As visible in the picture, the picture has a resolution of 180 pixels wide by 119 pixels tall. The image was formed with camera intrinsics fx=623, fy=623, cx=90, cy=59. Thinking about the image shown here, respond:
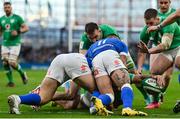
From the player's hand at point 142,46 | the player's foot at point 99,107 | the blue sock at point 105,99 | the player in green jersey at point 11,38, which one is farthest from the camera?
the player in green jersey at point 11,38

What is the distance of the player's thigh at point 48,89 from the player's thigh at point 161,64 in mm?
2649

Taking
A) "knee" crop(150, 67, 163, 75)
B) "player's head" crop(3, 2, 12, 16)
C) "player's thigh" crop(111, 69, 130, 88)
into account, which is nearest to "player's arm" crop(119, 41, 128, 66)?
"player's thigh" crop(111, 69, 130, 88)

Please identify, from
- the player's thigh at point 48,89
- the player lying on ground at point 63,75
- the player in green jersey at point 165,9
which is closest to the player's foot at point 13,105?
the player lying on ground at point 63,75

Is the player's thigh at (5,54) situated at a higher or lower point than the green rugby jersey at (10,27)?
lower

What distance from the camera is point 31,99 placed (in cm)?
964

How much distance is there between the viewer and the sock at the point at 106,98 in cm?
930

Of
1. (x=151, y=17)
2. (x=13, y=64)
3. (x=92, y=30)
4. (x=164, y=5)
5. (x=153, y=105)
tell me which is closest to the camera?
(x=92, y=30)

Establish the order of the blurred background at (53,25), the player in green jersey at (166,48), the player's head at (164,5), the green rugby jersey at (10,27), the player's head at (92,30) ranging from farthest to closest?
the blurred background at (53,25) < the green rugby jersey at (10,27) < the player's head at (164,5) < the player in green jersey at (166,48) < the player's head at (92,30)

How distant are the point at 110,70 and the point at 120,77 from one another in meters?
0.22

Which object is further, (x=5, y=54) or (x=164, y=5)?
(x=5, y=54)

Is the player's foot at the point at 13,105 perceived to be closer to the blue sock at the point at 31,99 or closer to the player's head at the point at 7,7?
the blue sock at the point at 31,99

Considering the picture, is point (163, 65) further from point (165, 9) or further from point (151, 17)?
point (151, 17)

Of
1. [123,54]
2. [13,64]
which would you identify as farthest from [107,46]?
[13,64]

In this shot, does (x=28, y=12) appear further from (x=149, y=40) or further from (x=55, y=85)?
(x=55, y=85)
